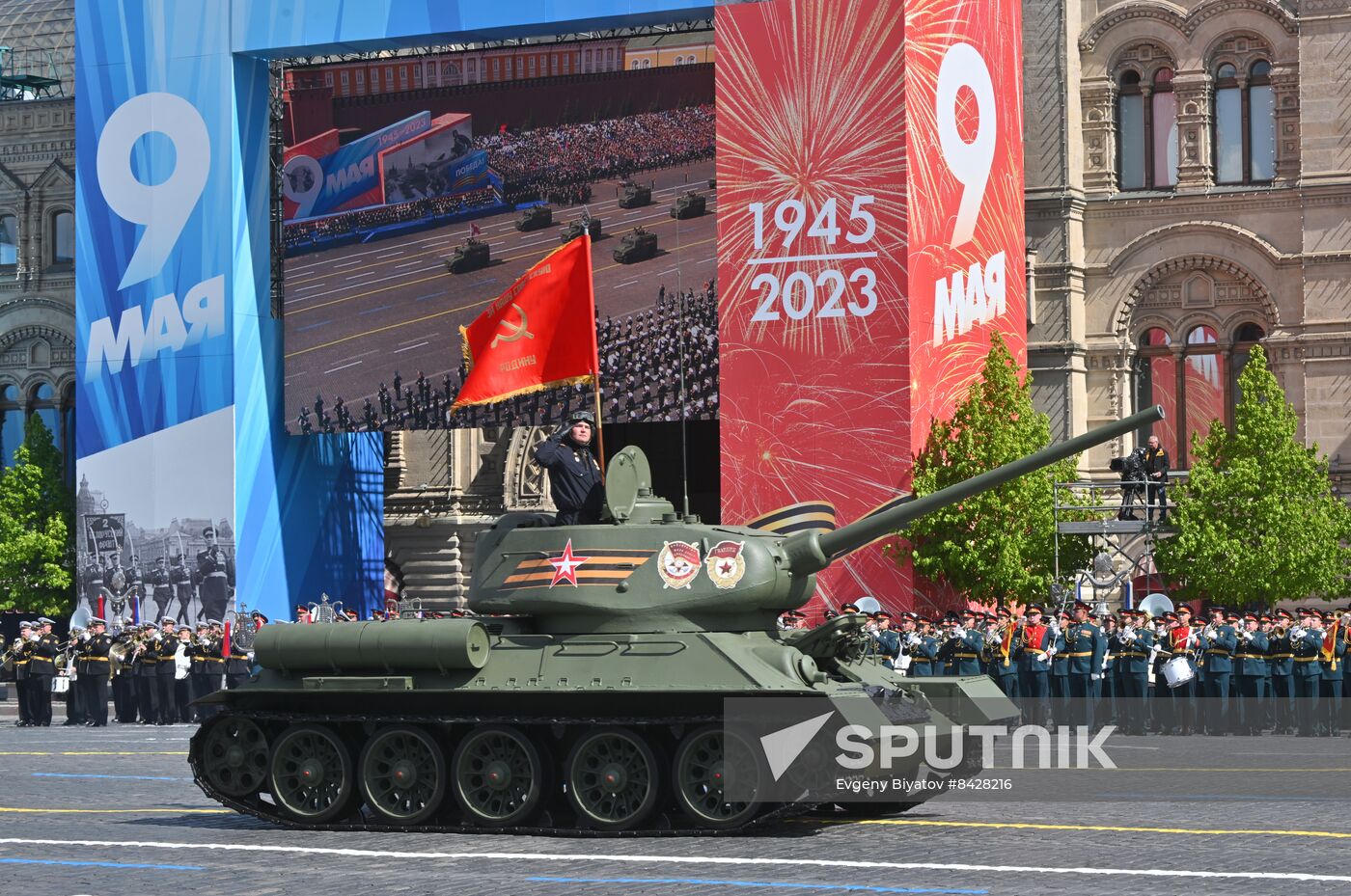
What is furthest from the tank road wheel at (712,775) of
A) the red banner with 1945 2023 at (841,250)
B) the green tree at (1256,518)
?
the red banner with 1945 2023 at (841,250)

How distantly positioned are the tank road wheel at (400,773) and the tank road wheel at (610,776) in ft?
3.74

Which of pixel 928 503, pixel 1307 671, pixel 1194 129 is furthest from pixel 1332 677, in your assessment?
pixel 1194 129

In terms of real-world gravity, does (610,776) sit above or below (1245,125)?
below

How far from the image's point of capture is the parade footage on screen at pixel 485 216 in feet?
128

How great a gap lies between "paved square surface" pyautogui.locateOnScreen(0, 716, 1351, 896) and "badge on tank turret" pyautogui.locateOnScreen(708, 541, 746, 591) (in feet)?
6.30

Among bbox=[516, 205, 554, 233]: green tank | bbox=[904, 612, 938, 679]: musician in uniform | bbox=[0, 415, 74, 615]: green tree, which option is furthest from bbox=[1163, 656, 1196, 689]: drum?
bbox=[0, 415, 74, 615]: green tree

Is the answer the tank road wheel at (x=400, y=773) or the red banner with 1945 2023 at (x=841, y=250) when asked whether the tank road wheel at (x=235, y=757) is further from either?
the red banner with 1945 2023 at (x=841, y=250)

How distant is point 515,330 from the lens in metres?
20.7

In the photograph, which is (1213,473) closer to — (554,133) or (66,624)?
(554,133)

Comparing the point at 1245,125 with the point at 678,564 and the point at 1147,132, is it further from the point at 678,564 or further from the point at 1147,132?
the point at 678,564

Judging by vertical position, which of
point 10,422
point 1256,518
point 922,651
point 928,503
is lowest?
point 922,651

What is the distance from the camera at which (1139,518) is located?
1373 inches

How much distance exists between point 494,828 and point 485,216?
26.8 metres

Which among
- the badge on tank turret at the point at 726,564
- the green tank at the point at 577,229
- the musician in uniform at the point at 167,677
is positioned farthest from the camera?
the green tank at the point at 577,229
